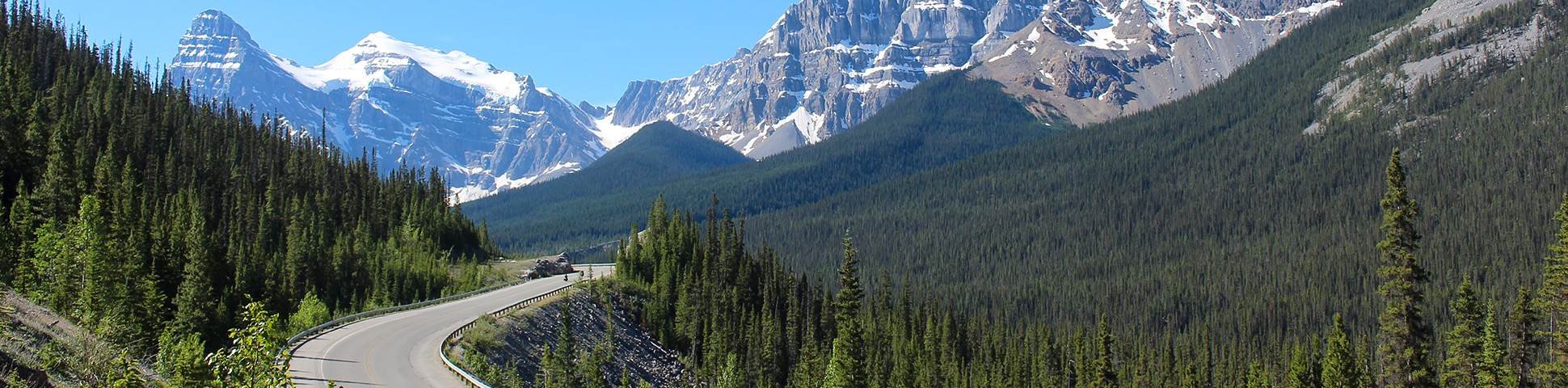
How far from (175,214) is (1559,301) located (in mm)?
97295

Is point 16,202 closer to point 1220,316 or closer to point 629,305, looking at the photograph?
point 629,305

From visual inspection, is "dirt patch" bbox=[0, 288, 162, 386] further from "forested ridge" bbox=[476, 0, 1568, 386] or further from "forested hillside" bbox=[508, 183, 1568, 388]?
"forested ridge" bbox=[476, 0, 1568, 386]

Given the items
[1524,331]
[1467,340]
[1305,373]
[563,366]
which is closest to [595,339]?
[563,366]

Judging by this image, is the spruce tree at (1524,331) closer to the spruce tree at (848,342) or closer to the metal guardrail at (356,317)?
the spruce tree at (848,342)

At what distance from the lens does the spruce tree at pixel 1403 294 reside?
1501 inches

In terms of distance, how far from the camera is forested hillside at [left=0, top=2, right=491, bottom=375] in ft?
187

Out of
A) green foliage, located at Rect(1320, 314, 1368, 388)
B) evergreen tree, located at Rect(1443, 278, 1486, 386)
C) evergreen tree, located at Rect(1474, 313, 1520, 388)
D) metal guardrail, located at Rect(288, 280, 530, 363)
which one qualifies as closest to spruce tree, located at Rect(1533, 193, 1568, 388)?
evergreen tree, located at Rect(1474, 313, 1520, 388)

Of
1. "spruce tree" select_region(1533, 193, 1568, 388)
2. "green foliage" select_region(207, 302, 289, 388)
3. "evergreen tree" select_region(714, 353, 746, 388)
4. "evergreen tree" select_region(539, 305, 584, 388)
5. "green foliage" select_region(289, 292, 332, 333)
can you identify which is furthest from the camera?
"evergreen tree" select_region(714, 353, 746, 388)

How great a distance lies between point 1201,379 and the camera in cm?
11956

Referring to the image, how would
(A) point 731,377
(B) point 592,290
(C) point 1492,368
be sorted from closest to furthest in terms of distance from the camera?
1. (C) point 1492,368
2. (A) point 731,377
3. (B) point 592,290

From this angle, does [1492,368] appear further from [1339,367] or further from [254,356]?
[254,356]

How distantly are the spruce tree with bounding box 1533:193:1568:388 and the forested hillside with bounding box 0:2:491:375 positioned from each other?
49.7 meters

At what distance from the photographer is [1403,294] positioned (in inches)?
1508

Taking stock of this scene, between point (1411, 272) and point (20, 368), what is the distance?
143 feet
